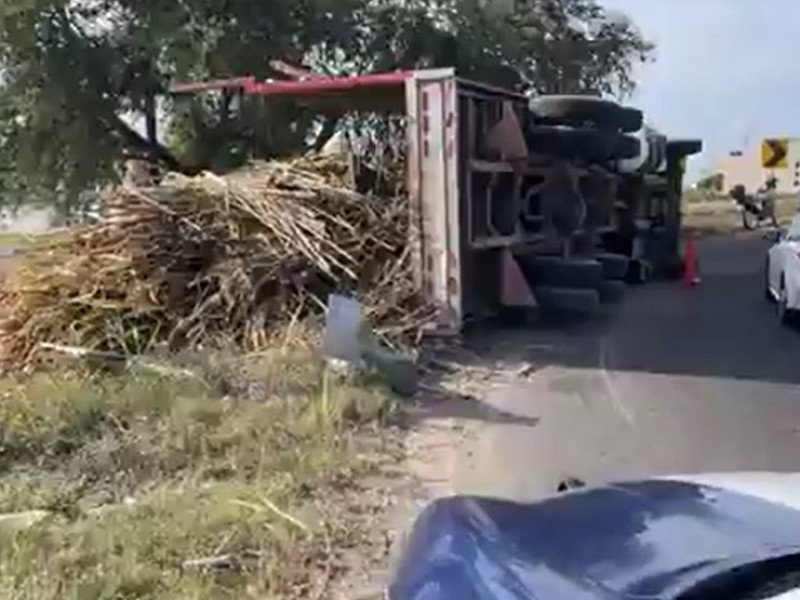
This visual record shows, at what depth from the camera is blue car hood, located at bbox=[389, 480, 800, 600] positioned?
2.86m

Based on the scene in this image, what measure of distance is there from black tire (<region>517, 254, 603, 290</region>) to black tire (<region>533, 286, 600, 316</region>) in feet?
0.49

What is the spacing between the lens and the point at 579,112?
17.3 m

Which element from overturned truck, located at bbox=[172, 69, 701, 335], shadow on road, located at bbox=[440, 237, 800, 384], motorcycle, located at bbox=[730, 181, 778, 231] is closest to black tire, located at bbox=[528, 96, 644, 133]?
overturned truck, located at bbox=[172, 69, 701, 335]

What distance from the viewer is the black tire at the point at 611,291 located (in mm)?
17044

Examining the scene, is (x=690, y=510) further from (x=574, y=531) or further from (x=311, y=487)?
(x=311, y=487)

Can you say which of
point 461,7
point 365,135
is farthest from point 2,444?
point 461,7

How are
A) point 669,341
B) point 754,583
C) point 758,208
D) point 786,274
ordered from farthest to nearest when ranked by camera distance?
point 758,208, point 786,274, point 669,341, point 754,583

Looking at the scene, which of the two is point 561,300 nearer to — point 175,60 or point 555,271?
point 555,271

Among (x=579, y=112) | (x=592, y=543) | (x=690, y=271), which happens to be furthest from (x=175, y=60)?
(x=592, y=543)

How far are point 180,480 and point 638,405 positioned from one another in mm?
4336

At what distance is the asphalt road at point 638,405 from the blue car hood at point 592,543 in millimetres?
3661

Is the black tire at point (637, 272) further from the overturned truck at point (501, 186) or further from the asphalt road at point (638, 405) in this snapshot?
the asphalt road at point (638, 405)

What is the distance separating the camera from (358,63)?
24.2 m

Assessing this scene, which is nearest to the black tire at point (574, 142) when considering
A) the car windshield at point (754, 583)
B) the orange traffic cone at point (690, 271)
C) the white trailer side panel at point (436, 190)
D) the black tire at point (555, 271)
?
the black tire at point (555, 271)
